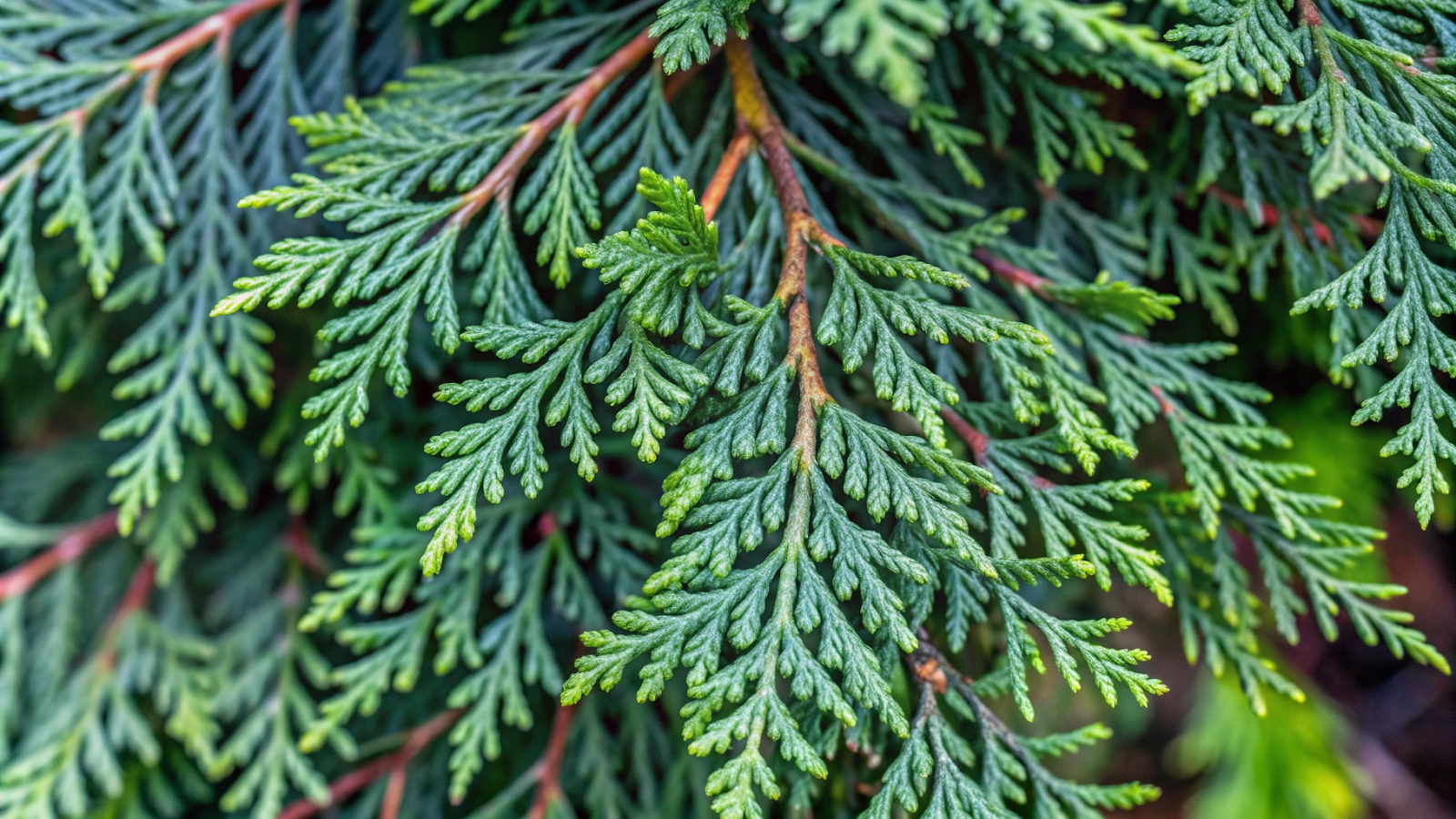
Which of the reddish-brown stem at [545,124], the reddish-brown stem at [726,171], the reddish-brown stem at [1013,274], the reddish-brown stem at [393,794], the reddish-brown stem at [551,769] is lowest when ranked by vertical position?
the reddish-brown stem at [551,769]

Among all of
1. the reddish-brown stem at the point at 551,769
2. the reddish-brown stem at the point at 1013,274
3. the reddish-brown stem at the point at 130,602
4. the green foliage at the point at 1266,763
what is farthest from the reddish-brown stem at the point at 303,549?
the green foliage at the point at 1266,763

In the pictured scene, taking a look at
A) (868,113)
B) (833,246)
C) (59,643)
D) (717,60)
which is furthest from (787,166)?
(59,643)

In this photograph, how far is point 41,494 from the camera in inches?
82.9

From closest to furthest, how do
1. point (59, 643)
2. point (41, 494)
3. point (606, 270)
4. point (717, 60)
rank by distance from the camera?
point (606, 270)
point (717, 60)
point (59, 643)
point (41, 494)

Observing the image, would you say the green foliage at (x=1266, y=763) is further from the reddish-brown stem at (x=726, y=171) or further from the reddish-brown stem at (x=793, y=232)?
the reddish-brown stem at (x=726, y=171)

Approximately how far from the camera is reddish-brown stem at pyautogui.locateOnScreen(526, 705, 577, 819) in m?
1.68

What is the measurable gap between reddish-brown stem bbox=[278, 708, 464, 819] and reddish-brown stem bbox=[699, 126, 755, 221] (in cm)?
122

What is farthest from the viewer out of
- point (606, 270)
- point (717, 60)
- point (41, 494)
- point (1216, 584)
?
point (41, 494)

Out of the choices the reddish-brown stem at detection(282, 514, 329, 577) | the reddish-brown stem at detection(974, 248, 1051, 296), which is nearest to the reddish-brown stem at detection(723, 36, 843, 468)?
the reddish-brown stem at detection(974, 248, 1051, 296)

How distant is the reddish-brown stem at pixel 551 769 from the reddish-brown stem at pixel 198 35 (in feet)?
4.47

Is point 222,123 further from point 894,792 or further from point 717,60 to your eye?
point 894,792

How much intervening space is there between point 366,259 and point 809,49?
0.80 m

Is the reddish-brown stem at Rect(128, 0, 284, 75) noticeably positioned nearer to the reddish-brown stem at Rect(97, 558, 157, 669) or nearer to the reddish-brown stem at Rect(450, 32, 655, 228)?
the reddish-brown stem at Rect(450, 32, 655, 228)

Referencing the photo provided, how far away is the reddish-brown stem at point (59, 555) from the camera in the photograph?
185 centimetres
